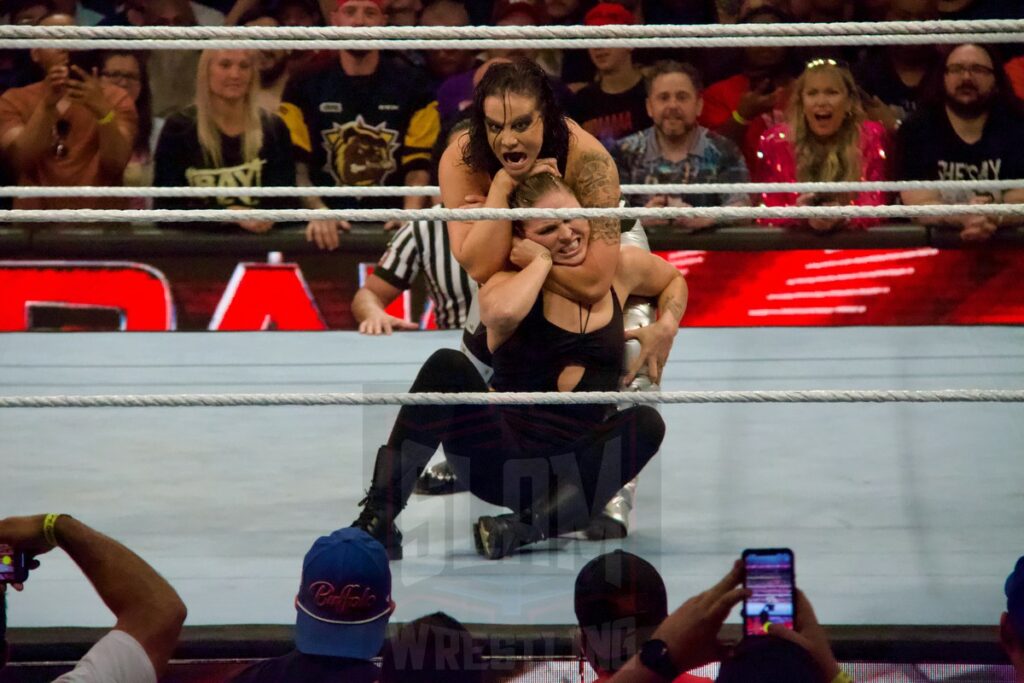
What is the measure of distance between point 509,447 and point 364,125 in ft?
6.28

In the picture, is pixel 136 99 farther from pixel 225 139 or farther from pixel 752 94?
pixel 752 94

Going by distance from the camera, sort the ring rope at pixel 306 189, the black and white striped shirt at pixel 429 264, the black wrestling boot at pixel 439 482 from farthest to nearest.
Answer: the black and white striped shirt at pixel 429 264 → the black wrestling boot at pixel 439 482 → the ring rope at pixel 306 189

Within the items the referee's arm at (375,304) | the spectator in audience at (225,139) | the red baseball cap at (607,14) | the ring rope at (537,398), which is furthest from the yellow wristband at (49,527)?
the red baseball cap at (607,14)

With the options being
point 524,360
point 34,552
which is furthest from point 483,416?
point 34,552

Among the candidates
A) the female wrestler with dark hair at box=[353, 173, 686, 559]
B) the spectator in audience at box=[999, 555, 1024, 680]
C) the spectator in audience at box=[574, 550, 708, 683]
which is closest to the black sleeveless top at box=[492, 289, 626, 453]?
the female wrestler with dark hair at box=[353, 173, 686, 559]

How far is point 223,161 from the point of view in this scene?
369 centimetres

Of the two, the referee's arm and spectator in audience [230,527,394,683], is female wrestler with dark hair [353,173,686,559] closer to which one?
spectator in audience [230,527,394,683]

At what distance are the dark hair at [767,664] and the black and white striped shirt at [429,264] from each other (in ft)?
6.24

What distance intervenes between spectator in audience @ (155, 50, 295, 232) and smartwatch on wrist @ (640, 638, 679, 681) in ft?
8.58

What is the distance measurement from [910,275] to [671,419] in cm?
130

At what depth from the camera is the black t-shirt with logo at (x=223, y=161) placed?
369cm

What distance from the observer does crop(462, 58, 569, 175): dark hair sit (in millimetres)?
1949

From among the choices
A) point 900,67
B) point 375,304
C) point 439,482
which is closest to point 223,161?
point 375,304

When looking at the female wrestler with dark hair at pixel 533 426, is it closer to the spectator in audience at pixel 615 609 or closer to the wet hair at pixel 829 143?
the spectator in audience at pixel 615 609
